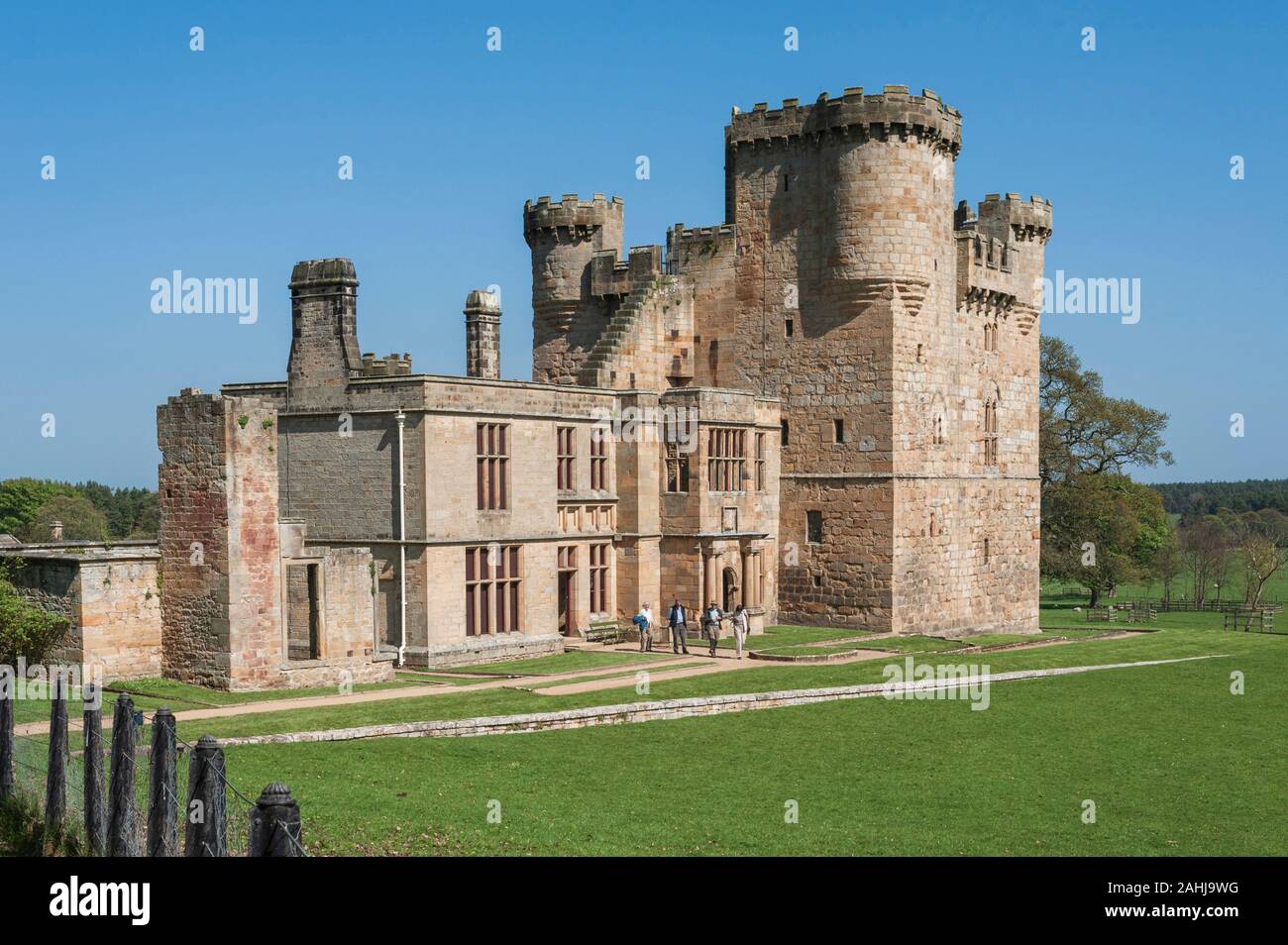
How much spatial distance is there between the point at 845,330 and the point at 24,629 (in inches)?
1069

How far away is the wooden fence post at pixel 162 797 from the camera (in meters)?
14.9

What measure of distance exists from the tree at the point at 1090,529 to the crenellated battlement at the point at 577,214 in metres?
34.0

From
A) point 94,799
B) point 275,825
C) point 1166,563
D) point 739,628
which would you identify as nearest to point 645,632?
point 739,628

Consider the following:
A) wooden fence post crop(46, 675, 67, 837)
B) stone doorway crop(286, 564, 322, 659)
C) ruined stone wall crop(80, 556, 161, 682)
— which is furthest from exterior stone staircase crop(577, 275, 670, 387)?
wooden fence post crop(46, 675, 67, 837)

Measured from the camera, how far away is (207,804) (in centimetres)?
1382

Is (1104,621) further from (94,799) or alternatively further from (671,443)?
(94,799)

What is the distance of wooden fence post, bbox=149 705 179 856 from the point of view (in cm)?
1494

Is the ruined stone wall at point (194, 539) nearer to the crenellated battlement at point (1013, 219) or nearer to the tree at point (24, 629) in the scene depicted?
the tree at point (24, 629)

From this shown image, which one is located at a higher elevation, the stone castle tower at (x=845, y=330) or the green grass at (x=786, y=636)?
the stone castle tower at (x=845, y=330)

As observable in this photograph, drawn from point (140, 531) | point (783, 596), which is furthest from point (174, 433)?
point (140, 531)

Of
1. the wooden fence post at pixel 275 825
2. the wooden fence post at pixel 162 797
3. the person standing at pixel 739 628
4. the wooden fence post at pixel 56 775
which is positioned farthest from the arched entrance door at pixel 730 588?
the wooden fence post at pixel 275 825

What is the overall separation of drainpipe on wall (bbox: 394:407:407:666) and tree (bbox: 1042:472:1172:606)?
4854cm

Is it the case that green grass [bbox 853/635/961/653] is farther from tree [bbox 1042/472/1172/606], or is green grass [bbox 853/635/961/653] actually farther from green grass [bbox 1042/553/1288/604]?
green grass [bbox 1042/553/1288/604]

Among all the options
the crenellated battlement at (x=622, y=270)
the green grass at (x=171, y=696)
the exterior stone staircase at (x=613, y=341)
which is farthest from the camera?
the crenellated battlement at (x=622, y=270)
